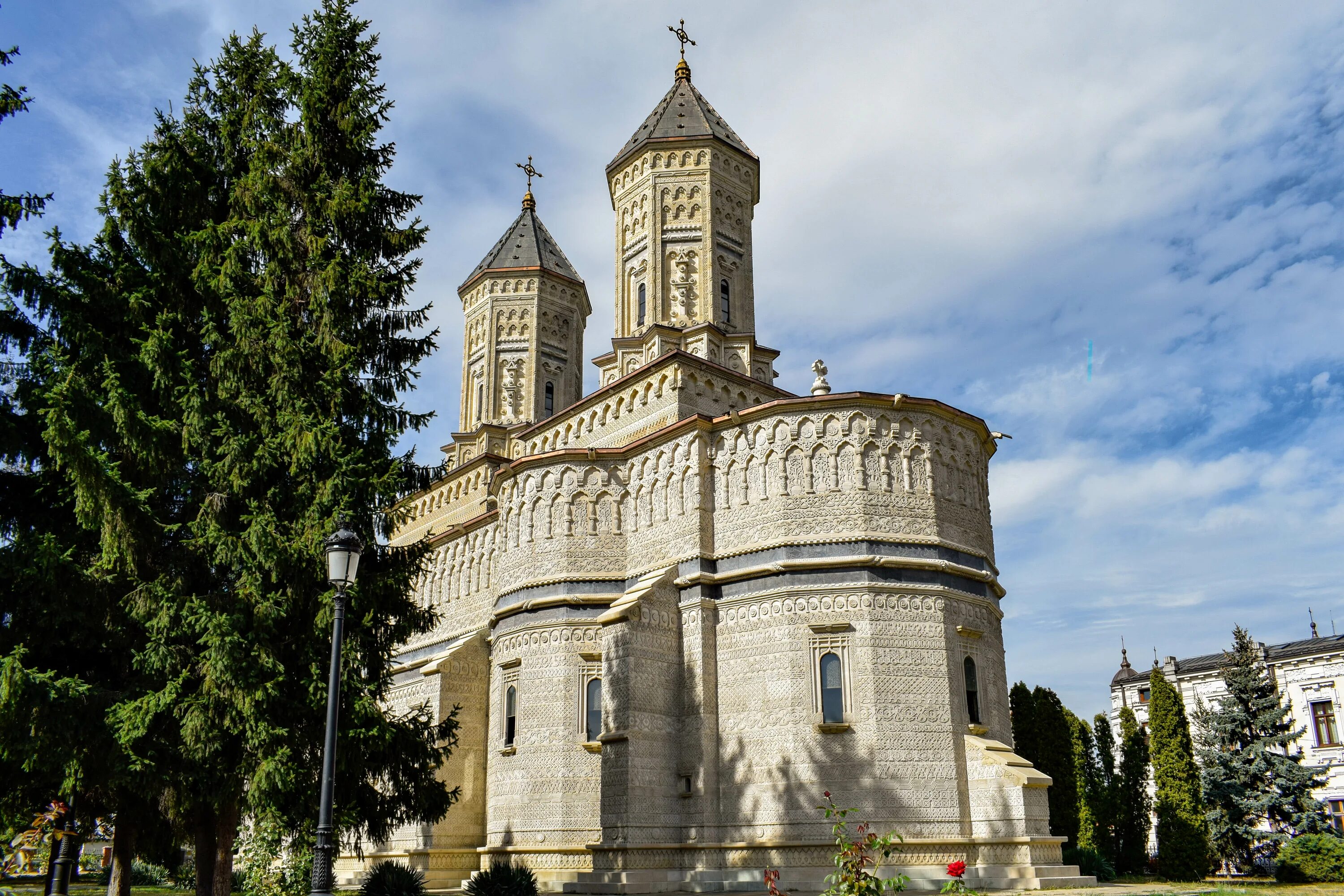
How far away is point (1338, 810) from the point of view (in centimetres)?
3388

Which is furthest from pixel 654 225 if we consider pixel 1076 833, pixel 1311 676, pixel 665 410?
pixel 1311 676

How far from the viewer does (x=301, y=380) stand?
46.5 ft

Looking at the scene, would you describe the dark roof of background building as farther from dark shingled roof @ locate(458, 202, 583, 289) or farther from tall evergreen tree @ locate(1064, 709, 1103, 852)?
dark shingled roof @ locate(458, 202, 583, 289)

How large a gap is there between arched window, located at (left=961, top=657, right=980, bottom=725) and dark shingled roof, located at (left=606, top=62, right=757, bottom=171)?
14.7 meters

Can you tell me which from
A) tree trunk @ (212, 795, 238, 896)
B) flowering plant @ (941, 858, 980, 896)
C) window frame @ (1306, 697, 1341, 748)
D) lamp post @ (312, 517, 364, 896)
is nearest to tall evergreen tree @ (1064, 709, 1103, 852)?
window frame @ (1306, 697, 1341, 748)

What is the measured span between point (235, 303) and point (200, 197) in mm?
2811

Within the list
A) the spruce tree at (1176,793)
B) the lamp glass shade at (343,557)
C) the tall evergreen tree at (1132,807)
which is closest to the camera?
the lamp glass shade at (343,557)

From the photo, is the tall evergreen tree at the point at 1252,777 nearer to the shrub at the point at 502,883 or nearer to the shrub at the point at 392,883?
the shrub at the point at 502,883

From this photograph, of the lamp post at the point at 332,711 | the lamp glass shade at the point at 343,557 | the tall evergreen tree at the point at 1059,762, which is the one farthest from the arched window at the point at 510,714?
the tall evergreen tree at the point at 1059,762

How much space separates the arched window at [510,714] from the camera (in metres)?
21.6

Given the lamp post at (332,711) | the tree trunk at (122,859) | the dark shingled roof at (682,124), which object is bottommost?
Result: the tree trunk at (122,859)

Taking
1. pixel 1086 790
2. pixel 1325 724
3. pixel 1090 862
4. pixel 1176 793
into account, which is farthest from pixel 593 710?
pixel 1325 724

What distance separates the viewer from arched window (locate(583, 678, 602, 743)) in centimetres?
2036

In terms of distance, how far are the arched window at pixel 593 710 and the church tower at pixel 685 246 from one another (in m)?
8.25
